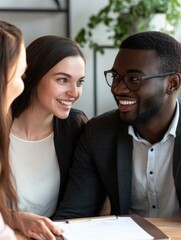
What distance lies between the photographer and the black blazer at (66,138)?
1746 mm

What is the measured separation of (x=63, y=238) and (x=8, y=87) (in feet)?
1.38

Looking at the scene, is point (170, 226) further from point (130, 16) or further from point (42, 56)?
point (130, 16)

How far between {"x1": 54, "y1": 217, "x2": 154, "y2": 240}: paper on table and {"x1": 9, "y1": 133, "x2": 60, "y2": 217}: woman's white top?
14.7 inches

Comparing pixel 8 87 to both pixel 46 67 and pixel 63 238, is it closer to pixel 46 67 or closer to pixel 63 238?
pixel 63 238

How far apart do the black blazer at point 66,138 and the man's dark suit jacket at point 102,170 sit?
0.04 meters

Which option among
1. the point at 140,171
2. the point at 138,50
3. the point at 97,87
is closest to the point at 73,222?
the point at 140,171

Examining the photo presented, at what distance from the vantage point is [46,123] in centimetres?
181

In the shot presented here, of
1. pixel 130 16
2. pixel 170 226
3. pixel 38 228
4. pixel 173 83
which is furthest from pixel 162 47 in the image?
pixel 130 16

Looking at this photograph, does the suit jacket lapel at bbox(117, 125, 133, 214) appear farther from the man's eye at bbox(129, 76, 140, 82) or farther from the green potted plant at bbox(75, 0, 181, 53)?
the green potted plant at bbox(75, 0, 181, 53)

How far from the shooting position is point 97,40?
3.13 metres

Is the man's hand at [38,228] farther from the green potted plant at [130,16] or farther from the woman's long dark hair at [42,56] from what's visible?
the green potted plant at [130,16]

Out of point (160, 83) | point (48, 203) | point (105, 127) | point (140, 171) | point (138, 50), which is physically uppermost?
point (138, 50)

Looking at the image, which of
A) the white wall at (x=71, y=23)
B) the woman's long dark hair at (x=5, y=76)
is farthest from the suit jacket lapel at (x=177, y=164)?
the white wall at (x=71, y=23)

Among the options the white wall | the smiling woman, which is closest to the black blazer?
the smiling woman
